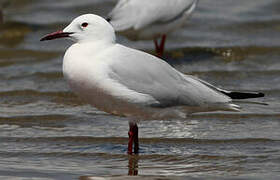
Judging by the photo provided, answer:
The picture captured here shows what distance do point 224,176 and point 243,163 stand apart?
1.50ft

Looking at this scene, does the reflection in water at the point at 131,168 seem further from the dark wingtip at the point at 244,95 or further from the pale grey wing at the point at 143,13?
the pale grey wing at the point at 143,13

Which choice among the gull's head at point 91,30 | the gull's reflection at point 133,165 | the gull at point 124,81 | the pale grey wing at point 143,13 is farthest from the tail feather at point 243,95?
the pale grey wing at point 143,13

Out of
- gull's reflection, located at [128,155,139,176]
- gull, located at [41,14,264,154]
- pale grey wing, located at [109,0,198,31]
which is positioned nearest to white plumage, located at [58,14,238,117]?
gull, located at [41,14,264,154]

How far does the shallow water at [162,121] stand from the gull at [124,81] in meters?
0.46

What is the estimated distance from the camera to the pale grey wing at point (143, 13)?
420 inches

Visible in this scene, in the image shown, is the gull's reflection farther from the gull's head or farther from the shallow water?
Result: the gull's head

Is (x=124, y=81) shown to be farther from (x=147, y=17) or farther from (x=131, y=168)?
(x=147, y=17)

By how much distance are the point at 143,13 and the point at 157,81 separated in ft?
→ 14.1

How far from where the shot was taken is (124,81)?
20.8 ft

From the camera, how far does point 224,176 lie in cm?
598

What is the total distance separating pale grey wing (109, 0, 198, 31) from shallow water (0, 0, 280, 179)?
0.80 meters

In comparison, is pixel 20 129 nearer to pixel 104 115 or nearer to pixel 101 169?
pixel 104 115

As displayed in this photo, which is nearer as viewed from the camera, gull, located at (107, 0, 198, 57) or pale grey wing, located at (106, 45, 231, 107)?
pale grey wing, located at (106, 45, 231, 107)

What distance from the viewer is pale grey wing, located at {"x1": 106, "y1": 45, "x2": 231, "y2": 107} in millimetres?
6355
